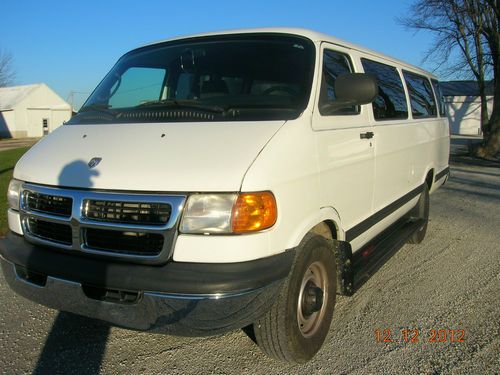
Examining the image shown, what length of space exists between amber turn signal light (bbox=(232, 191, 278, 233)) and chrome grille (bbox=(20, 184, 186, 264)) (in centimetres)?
30

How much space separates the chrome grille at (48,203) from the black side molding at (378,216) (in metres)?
2.00

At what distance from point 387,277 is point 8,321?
3434mm

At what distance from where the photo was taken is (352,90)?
327 cm

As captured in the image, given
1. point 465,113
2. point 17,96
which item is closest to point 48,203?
point 465,113

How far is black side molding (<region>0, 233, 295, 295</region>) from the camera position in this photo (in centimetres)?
240

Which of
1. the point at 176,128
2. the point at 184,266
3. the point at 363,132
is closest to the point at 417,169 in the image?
the point at 363,132

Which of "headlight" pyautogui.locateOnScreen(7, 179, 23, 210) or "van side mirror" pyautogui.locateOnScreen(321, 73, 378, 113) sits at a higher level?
"van side mirror" pyautogui.locateOnScreen(321, 73, 378, 113)

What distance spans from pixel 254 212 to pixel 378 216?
6.87 feet

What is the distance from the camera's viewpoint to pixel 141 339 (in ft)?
11.1

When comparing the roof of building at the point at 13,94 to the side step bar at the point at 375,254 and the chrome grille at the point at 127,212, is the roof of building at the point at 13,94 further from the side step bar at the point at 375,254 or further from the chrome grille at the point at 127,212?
the chrome grille at the point at 127,212

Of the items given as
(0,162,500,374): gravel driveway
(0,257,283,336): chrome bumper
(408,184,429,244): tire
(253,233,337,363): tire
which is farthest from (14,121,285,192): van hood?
(408,184,429,244): tire

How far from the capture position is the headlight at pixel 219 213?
2.47 metres

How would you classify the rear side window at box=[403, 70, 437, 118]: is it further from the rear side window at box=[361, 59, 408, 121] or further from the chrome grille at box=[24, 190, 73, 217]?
the chrome grille at box=[24, 190, 73, 217]

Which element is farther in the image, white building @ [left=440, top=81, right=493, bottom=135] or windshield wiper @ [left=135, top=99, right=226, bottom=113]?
white building @ [left=440, top=81, right=493, bottom=135]
